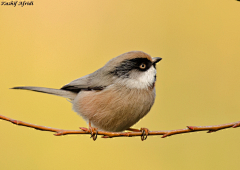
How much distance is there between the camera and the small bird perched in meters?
2.39

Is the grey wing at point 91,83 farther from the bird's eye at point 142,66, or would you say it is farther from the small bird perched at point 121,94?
the bird's eye at point 142,66

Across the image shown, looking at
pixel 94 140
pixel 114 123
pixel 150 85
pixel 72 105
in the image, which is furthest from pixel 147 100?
pixel 72 105

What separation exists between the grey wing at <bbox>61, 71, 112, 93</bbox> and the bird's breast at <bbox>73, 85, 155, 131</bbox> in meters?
0.07

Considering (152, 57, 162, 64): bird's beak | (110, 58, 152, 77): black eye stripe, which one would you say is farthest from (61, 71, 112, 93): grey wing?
(152, 57, 162, 64): bird's beak

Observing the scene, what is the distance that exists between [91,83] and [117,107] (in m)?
0.50

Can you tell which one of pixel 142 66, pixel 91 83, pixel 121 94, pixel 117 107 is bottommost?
pixel 117 107

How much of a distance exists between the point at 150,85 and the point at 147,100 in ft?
0.52

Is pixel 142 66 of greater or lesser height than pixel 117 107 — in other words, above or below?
above

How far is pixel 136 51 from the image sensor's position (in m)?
2.37

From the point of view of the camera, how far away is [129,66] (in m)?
2.41

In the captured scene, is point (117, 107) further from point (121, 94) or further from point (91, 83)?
point (91, 83)

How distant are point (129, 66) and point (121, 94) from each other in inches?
11.6

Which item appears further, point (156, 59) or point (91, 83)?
point (91, 83)

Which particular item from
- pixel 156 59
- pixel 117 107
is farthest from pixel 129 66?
pixel 117 107
